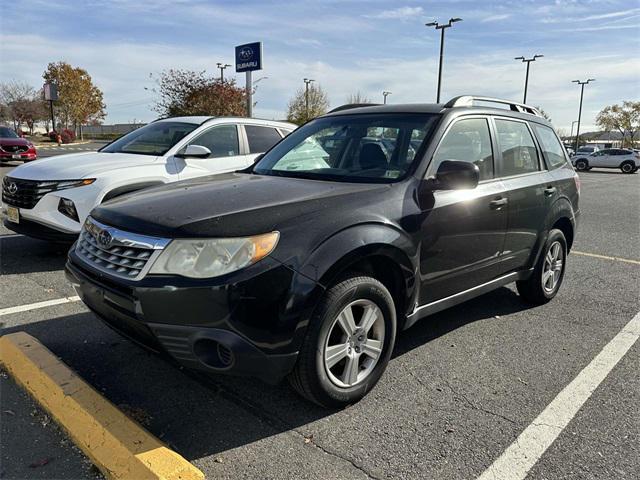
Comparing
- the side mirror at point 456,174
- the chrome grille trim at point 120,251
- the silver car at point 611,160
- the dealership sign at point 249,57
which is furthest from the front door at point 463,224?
the silver car at point 611,160

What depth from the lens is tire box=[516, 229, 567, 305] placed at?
4.52 meters

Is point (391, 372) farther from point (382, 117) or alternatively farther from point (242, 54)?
point (242, 54)

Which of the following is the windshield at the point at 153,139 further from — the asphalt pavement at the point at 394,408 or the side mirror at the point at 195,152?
the asphalt pavement at the point at 394,408

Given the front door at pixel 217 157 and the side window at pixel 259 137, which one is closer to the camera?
the front door at pixel 217 157

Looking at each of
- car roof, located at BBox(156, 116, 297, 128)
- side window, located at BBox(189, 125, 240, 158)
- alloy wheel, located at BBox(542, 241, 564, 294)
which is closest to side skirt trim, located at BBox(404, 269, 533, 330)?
alloy wheel, located at BBox(542, 241, 564, 294)

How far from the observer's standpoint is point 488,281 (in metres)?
3.92

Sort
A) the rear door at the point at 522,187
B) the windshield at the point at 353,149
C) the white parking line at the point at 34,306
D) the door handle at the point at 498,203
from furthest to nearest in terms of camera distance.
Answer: the white parking line at the point at 34,306, the rear door at the point at 522,187, the door handle at the point at 498,203, the windshield at the point at 353,149

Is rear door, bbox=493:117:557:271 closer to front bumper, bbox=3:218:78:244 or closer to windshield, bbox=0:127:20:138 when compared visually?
front bumper, bbox=3:218:78:244

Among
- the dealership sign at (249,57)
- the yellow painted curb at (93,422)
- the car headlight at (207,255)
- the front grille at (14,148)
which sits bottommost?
the yellow painted curb at (93,422)

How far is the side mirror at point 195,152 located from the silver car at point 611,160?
3178cm

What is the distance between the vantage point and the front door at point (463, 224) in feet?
10.7

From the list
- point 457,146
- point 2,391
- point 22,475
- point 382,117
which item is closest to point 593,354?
point 457,146

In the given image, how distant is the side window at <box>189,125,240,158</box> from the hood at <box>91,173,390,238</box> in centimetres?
314

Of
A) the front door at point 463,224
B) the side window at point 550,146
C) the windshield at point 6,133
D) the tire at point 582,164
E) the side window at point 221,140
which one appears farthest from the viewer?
the tire at point 582,164
